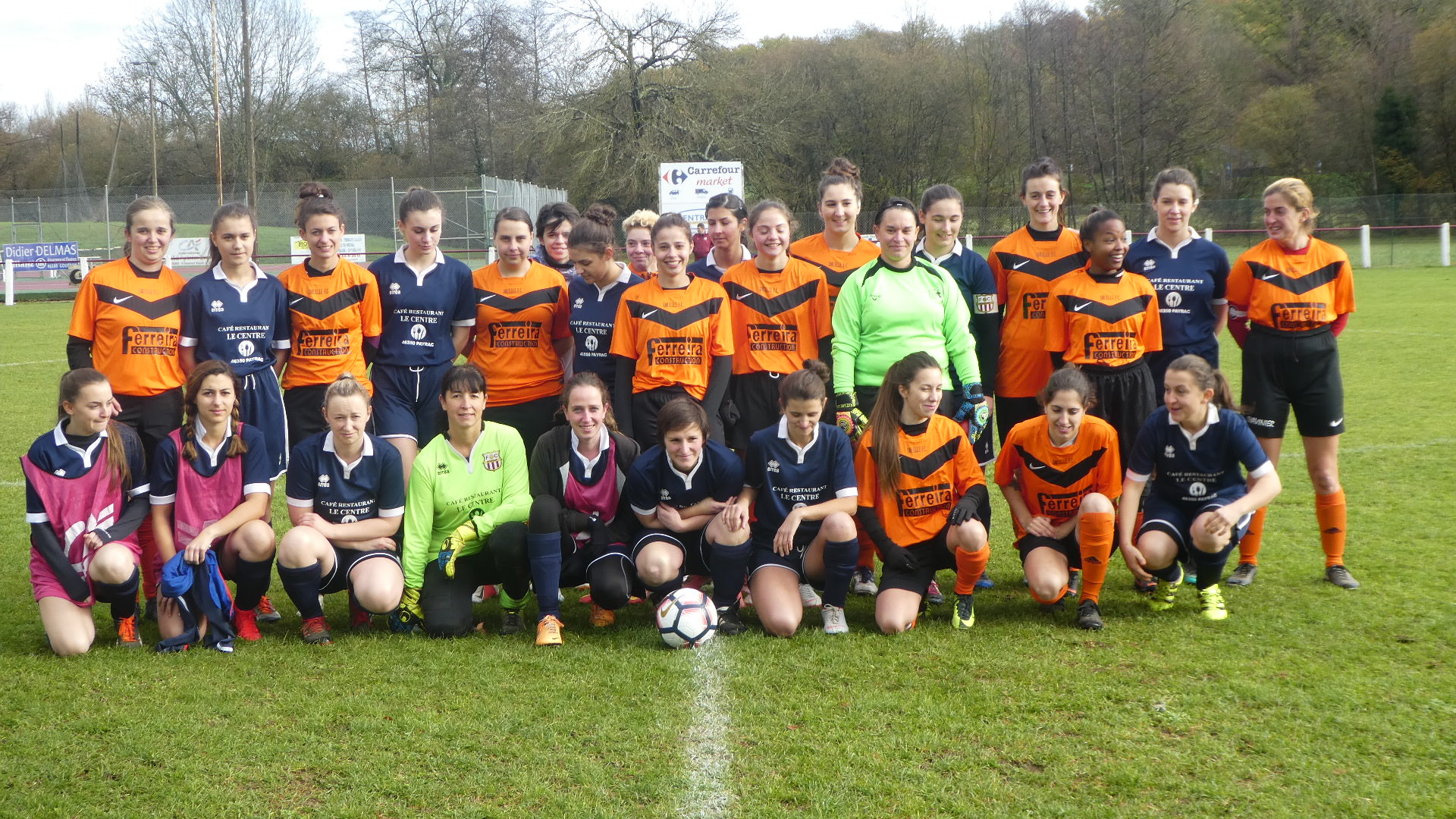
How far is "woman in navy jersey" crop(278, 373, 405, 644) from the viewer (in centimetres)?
390

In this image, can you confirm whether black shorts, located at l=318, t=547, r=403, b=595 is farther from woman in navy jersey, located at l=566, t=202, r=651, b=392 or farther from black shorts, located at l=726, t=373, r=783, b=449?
black shorts, located at l=726, t=373, r=783, b=449

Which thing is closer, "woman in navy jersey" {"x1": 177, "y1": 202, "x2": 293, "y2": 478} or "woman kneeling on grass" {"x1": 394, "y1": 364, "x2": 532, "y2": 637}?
"woman kneeling on grass" {"x1": 394, "y1": 364, "x2": 532, "y2": 637}

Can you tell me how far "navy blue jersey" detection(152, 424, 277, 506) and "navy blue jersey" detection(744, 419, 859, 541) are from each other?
1.81m

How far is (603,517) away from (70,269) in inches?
943

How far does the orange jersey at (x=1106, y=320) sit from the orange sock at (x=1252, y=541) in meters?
0.78

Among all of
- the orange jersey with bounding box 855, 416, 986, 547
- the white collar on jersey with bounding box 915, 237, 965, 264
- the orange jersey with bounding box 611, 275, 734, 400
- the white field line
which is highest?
the white collar on jersey with bounding box 915, 237, 965, 264

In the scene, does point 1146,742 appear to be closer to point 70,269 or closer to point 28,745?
point 28,745

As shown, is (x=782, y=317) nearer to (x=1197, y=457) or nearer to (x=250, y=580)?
(x=1197, y=457)

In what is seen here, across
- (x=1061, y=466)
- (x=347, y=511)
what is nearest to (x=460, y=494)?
(x=347, y=511)

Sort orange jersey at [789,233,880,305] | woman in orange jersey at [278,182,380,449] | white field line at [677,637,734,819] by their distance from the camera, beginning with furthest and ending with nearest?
orange jersey at [789,233,880,305] < woman in orange jersey at [278,182,380,449] < white field line at [677,637,734,819]

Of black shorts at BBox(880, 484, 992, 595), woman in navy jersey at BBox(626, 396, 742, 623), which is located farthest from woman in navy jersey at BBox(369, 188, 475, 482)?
black shorts at BBox(880, 484, 992, 595)

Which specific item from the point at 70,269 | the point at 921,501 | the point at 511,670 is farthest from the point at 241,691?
the point at 70,269

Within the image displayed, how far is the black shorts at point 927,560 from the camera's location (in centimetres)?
398

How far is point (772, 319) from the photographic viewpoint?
4.57 metres
